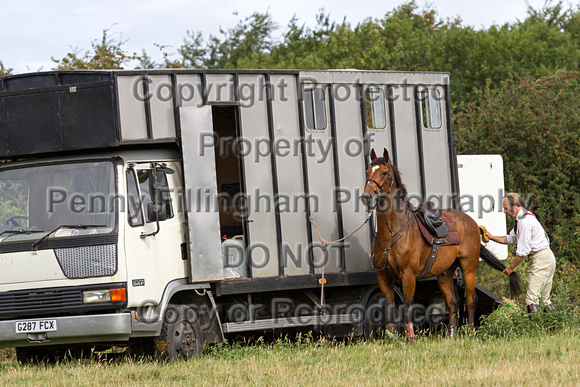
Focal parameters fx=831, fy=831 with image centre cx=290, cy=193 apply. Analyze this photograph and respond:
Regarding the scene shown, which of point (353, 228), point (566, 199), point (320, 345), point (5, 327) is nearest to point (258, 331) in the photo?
point (320, 345)

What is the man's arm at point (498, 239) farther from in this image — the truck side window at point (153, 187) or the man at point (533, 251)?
the truck side window at point (153, 187)

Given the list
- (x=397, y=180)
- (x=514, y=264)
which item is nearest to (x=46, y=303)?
(x=397, y=180)

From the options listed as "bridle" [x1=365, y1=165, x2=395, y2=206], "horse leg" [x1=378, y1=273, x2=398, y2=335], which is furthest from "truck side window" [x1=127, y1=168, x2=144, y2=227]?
"horse leg" [x1=378, y1=273, x2=398, y2=335]

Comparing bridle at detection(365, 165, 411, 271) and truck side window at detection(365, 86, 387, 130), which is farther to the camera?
truck side window at detection(365, 86, 387, 130)

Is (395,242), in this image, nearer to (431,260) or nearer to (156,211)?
(431,260)

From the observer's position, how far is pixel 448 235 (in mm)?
11664

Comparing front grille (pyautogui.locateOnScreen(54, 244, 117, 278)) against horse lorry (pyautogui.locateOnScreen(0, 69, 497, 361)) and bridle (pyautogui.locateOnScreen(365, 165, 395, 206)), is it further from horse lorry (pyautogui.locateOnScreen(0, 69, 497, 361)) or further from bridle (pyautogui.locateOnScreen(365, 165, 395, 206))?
bridle (pyautogui.locateOnScreen(365, 165, 395, 206))

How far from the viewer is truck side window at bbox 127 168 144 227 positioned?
962 centimetres

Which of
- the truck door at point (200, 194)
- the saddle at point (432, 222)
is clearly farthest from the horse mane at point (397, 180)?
the truck door at point (200, 194)

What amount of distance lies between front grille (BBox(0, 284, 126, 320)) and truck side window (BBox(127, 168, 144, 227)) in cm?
79

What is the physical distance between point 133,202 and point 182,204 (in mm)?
758

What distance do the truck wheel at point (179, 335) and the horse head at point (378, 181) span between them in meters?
2.60

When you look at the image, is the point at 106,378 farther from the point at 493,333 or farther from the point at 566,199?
the point at 566,199

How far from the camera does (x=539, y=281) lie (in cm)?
1166
